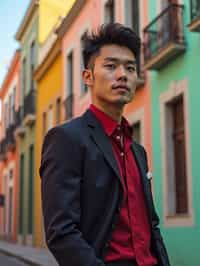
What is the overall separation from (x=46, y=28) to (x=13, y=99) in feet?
28.9

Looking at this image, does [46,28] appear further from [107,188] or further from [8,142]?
[107,188]

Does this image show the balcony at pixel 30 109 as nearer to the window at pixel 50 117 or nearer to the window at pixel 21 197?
the window at pixel 50 117

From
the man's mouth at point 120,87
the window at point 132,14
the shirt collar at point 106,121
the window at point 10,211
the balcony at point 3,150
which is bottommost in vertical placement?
the window at point 10,211

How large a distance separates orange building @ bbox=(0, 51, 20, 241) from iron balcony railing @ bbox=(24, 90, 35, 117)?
2.52 metres

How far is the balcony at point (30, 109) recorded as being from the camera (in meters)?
27.9

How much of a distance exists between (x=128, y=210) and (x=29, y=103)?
88.1ft

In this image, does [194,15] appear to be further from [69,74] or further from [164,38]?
[69,74]

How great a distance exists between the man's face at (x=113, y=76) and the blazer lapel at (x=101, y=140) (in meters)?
0.07

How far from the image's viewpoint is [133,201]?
2.42 meters

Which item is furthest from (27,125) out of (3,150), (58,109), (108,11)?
(108,11)

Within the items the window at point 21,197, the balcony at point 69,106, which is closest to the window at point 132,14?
the balcony at point 69,106

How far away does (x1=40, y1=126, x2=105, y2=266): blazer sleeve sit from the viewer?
7.09ft

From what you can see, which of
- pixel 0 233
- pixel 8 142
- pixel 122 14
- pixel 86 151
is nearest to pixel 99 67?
pixel 86 151

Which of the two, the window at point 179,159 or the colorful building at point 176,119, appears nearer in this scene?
the colorful building at point 176,119
